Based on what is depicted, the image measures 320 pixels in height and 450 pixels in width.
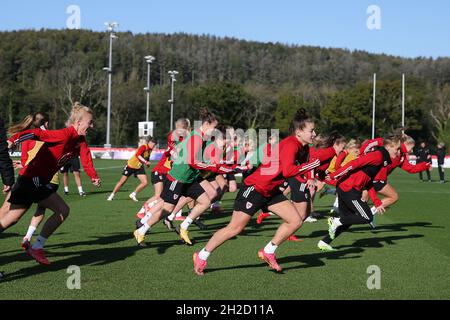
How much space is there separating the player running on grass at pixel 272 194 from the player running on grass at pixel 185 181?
61.7 inches

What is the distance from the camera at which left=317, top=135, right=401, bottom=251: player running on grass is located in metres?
10.3

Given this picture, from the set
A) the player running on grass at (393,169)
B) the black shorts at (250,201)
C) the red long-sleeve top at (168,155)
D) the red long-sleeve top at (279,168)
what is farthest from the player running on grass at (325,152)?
the red long-sleeve top at (168,155)

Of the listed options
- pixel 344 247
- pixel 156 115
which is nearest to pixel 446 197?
pixel 344 247

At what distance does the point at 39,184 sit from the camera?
8.05 metres

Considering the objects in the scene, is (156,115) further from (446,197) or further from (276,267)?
(276,267)

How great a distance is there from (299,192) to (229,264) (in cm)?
292

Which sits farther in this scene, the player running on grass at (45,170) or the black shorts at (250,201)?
the black shorts at (250,201)

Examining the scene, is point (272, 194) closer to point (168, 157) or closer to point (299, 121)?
point (299, 121)

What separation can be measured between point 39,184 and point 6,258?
1.50 m

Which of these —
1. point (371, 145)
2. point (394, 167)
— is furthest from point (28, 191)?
point (394, 167)

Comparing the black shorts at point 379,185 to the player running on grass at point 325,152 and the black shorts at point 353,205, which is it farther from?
the black shorts at point 353,205

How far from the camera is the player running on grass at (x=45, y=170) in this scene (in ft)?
25.5

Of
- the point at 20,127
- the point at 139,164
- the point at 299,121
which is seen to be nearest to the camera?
the point at 20,127

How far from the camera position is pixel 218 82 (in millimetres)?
107875
